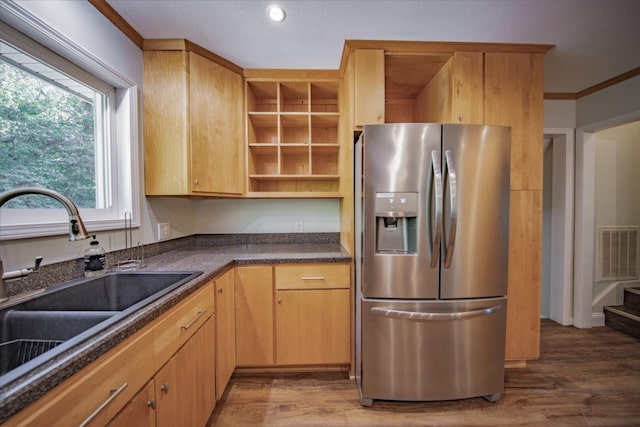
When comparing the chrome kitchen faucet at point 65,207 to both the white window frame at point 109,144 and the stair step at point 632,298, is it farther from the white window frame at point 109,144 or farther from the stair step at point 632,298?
the stair step at point 632,298

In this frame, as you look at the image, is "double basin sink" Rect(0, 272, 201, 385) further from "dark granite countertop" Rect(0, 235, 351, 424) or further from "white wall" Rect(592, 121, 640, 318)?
"white wall" Rect(592, 121, 640, 318)

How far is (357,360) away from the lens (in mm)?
1702

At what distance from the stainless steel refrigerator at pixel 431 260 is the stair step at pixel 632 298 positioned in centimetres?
238

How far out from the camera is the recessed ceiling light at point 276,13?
1.44 meters

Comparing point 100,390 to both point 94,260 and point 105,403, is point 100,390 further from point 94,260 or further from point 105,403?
point 94,260

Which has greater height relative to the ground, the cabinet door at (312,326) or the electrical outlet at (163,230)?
the electrical outlet at (163,230)

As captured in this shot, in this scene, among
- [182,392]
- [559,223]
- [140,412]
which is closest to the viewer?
[140,412]

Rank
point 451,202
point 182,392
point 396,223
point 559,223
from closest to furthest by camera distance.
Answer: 1. point 182,392
2. point 451,202
3. point 396,223
4. point 559,223

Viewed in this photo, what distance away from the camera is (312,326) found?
5.92 feet

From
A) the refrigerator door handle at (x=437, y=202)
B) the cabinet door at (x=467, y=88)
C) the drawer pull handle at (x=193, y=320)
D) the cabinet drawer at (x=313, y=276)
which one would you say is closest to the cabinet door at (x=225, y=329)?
the drawer pull handle at (x=193, y=320)

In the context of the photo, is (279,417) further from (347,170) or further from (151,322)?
(347,170)

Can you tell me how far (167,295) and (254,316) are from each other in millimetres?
873

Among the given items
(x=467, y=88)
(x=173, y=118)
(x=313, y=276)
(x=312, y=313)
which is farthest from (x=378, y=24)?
(x=312, y=313)

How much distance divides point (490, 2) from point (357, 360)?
2.31 metres
